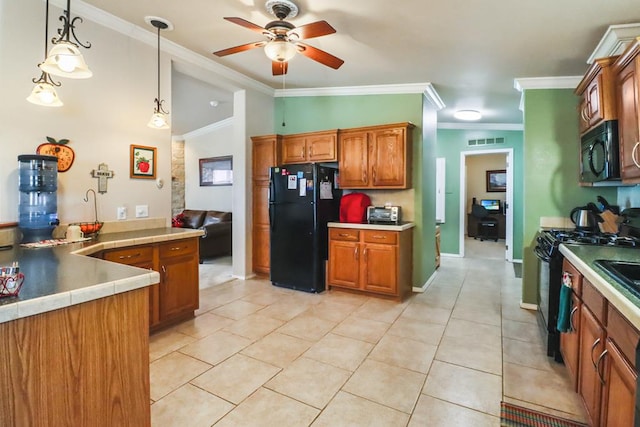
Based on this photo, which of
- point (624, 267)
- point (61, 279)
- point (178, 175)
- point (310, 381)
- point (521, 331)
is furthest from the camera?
point (178, 175)

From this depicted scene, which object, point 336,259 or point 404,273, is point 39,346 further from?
point 404,273

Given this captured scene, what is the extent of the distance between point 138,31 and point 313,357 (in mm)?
3297

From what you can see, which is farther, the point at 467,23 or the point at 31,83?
the point at 467,23

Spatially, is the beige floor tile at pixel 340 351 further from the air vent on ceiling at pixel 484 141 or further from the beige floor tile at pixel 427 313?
the air vent on ceiling at pixel 484 141

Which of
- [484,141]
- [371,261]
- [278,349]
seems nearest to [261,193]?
[371,261]

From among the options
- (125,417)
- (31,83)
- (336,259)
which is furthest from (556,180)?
(31,83)

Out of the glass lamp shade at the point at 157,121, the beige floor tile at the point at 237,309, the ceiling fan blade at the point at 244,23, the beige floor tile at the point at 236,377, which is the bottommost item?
the beige floor tile at the point at 236,377

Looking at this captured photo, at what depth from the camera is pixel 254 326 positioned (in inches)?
118

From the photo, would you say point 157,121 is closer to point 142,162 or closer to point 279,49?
point 142,162

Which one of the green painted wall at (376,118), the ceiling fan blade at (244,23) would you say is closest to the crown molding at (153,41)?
the green painted wall at (376,118)

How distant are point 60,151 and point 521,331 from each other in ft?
13.9

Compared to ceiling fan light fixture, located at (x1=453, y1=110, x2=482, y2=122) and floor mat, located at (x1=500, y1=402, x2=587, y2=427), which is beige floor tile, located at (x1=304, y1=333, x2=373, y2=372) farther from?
ceiling fan light fixture, located at (x1=453, y1=110, x2=482, y2=122)

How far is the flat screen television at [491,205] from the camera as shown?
30.9ft

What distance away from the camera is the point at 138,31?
3018 millimetres
